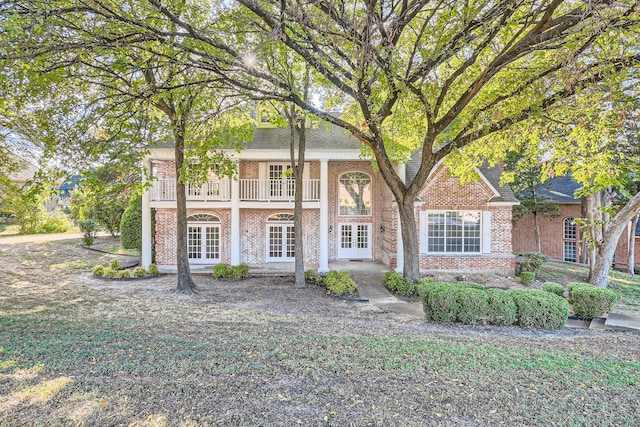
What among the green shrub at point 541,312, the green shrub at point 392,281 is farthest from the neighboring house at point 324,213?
the green shrub at point 541,312

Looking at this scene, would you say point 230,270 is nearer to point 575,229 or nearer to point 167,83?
point 167,83

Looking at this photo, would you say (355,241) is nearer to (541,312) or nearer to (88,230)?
(541,312)

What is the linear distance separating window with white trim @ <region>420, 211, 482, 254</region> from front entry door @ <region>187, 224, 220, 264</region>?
356 inches

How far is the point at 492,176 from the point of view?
1503 centimetres

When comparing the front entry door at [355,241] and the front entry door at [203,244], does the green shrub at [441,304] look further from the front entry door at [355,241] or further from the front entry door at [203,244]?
the front entry door at [203,244]

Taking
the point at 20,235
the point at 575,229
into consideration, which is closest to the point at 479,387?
the point at 575,229

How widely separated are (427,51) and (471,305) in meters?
5.46

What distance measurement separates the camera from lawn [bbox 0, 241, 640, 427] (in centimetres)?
320

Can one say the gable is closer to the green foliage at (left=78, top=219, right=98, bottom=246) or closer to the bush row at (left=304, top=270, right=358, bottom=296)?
the bush row at (left=304, top=270, right=358, bottom=296)

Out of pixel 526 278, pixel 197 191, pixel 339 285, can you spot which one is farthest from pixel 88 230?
pixel 526 278

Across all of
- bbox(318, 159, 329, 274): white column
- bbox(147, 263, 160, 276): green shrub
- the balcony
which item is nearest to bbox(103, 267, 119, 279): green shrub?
bbox(147, 263, 160, 276): green shrub

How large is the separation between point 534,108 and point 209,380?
26.5 feet

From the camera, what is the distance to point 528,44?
626 cm

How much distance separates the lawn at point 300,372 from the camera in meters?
3.20
